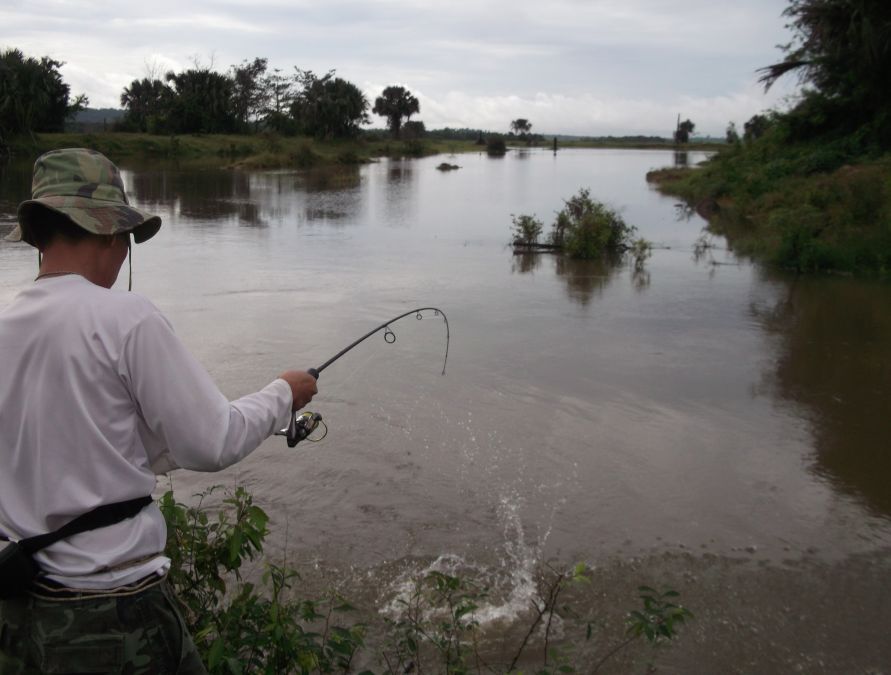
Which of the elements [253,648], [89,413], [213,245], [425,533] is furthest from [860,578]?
[213,245]

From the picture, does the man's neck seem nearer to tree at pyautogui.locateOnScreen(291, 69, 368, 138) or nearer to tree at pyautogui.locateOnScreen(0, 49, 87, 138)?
tree at pyautogui.locateOnScreen(0, 49, 87, 138)

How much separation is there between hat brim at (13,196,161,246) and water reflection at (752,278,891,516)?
16.6 feet

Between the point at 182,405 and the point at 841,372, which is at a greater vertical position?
the point at 182,405

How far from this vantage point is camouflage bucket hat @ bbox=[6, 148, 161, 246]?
1740 mm

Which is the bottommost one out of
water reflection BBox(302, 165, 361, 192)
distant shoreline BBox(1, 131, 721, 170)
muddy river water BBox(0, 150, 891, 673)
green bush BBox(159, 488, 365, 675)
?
muddy river water BBox(0, 150, 891, 673)

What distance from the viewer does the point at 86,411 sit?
1.63 metres

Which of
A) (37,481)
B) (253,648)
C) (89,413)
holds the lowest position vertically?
(253,648)

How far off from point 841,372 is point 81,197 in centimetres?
780

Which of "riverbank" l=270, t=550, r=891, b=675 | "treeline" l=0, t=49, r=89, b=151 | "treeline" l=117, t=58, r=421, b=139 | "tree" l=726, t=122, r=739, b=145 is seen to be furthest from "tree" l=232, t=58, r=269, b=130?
"riverbank" l=270, t=550, r=891, b=675

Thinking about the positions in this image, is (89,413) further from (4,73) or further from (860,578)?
(4,73)

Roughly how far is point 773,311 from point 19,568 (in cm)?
1034

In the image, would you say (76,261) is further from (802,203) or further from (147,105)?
(147,105)

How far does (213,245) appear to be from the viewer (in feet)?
48.9

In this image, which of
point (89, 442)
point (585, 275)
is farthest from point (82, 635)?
point (585, 275)
